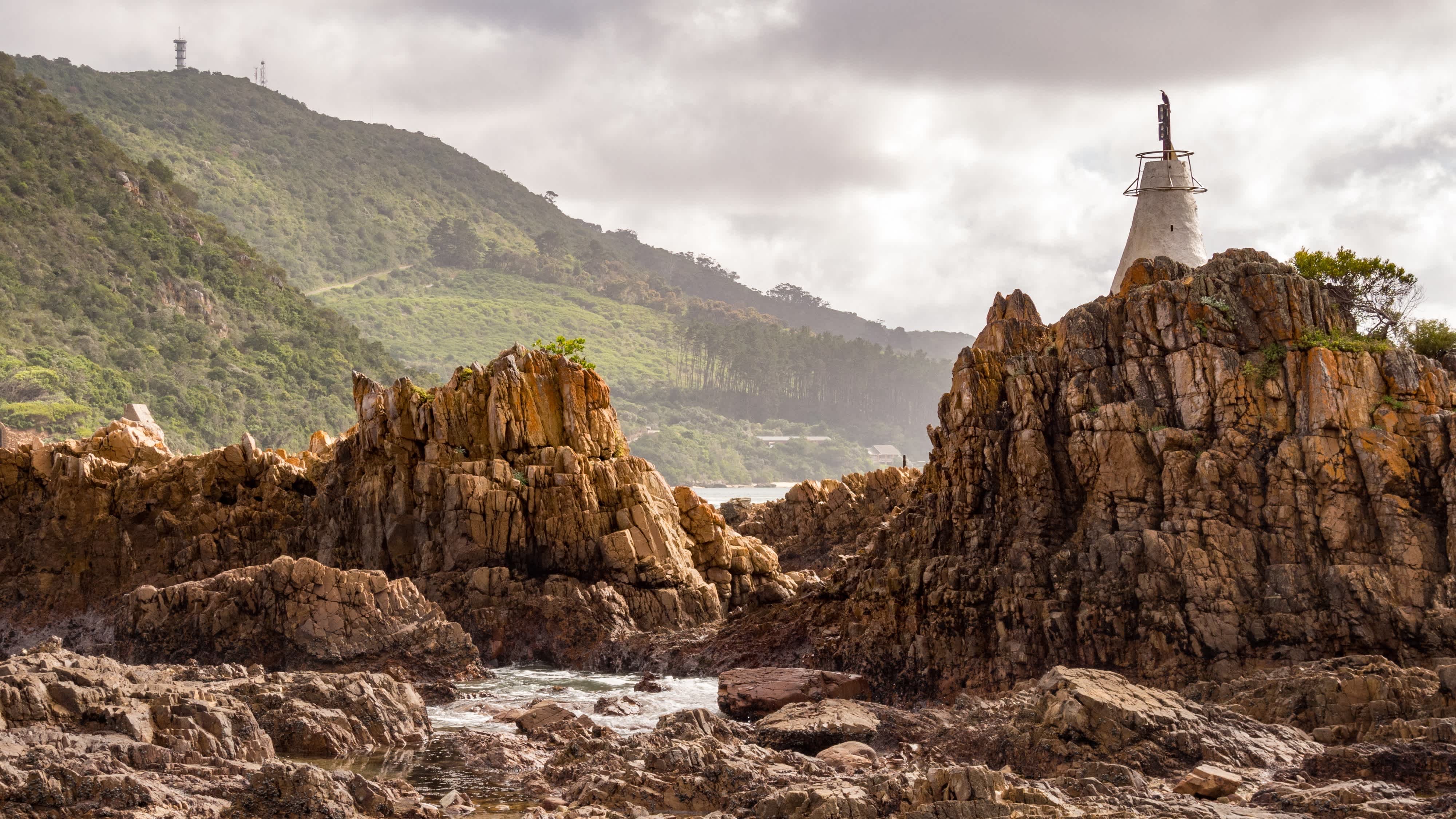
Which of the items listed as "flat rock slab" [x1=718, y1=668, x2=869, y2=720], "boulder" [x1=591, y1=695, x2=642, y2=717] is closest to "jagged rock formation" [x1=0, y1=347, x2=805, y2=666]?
"boulder" [x1=591, y1=695, x2=642, y2=717]

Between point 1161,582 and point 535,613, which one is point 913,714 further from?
point 535,613

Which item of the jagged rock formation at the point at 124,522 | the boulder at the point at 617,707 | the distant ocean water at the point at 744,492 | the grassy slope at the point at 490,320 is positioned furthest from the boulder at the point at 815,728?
the grassy slope at the point at 490,320

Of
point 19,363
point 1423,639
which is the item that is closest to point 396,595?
point 1423,639

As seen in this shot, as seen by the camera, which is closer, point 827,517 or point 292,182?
point 827,517

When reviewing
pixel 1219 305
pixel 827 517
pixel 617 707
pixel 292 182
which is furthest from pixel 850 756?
pixel 292 182

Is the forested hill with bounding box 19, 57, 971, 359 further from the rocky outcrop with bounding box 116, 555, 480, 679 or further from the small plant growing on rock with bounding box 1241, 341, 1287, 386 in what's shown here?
the small plant growing on rock with bounding box 1241, 341, 1287, 386

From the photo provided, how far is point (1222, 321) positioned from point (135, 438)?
95.4 ft

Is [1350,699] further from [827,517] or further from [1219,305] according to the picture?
[827,517]

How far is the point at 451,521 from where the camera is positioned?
3048 centimetres

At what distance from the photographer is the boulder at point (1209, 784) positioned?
1506 cm

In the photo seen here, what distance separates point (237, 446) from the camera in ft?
115

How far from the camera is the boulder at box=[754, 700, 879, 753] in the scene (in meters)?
19.1

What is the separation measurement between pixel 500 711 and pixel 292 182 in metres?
158

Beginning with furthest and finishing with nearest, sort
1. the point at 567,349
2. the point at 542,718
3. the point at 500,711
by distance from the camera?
the point at 567,349
the point at 500,711
the point at 542,718
